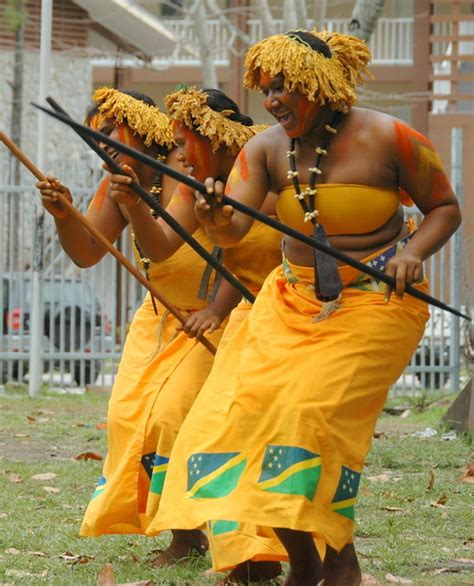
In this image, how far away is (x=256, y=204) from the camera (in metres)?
5.29

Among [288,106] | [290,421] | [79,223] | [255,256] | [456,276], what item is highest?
[288,106]

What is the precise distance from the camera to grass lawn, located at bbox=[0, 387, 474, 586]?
5.87 meters

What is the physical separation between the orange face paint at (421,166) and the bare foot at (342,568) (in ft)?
4.24

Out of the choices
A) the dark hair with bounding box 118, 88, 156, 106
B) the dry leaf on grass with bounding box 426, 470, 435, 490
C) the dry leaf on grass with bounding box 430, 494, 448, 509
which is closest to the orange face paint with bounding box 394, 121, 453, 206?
the dark hair with bounding box 118, 88, 156, 106

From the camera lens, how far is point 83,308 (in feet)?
48.2

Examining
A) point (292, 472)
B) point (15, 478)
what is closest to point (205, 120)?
point (292, 472)

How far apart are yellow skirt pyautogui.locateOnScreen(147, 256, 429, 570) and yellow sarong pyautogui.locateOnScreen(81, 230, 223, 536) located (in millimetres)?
706

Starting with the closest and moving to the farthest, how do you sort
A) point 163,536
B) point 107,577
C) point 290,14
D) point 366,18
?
1. point 107,577
2. point 163,536
3. point 366,18
4. point 290,14

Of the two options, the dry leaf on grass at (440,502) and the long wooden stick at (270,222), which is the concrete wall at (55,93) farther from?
the long wooden stick at (270,222)

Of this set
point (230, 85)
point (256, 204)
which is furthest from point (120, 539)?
point (230, 85)

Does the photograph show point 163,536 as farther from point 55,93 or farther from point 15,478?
point 55,93

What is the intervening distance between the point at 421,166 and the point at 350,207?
300 mm

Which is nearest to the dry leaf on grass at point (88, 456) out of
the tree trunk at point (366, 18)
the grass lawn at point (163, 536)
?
the grass lawn at point (163, 536)

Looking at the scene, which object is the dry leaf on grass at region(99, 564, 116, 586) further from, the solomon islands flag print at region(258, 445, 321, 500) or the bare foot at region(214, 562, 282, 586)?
the solomon islands flag print at region(258, 445, 321, 500)
